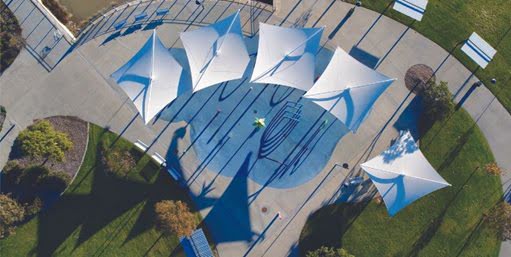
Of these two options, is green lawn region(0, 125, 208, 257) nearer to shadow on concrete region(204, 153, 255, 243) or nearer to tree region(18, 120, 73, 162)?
tree region(18, 120, 73, 162)

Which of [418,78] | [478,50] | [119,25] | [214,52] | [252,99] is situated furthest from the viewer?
[478,50]

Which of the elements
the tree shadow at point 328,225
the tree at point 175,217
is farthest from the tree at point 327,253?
the tree at point 175,217

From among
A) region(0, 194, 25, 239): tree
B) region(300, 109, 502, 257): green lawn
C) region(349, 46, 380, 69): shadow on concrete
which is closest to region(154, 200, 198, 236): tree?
region(300, 109, 502, 257): green lawn

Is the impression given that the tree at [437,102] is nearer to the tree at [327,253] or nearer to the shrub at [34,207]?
the tree at [327,253]

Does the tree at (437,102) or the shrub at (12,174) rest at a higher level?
the tree at (437,102)

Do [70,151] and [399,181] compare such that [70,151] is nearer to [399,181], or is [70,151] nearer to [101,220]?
[101,220]

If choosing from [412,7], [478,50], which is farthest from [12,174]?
[478,50]
